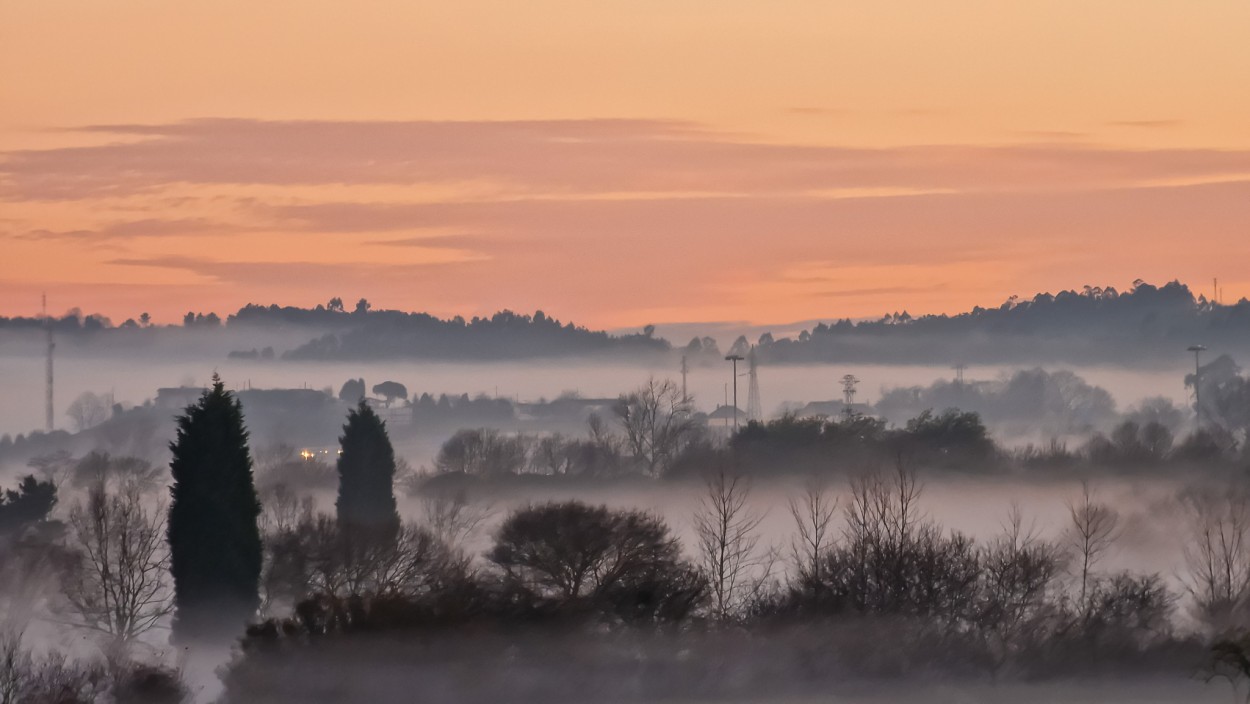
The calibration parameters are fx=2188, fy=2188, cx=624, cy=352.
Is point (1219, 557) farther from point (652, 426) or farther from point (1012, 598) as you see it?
point (652, 426)

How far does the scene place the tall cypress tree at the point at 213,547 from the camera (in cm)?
5319

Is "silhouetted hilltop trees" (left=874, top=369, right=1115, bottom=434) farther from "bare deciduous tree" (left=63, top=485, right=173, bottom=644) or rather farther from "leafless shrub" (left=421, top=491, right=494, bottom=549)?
"bare deciduous tree" (left=63, top=485, right=173, bottom=644)

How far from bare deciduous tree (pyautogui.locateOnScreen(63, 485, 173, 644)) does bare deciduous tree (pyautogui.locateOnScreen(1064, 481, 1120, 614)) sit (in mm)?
26493

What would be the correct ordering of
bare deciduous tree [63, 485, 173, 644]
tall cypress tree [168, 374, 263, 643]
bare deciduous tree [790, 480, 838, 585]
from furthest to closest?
1. bare deciduous tree [63, 485, 173, 644]
2. bare deciduous tree [790, 480, 838, 585]
3. tall cypress tree [168, 374, 263, 643]

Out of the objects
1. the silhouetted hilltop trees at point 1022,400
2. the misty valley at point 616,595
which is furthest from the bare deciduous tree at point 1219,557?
the silhouetted hilltop trees at point 1022,400

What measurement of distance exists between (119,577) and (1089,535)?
2997cm

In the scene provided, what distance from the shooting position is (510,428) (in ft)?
597

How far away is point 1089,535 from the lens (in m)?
Answer: 69.1

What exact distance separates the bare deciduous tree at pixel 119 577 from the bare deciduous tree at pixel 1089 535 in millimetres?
26493

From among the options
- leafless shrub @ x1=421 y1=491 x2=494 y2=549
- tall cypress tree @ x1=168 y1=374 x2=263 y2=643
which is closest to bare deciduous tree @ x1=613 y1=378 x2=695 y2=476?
leafless shrub @ x1=421 y1=491 x2=494 y2=549

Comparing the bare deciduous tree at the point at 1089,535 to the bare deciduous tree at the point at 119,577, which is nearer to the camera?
the bare deciduous tree at the point at 119,577

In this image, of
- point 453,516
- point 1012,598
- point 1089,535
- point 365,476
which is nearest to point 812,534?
point 1089,535

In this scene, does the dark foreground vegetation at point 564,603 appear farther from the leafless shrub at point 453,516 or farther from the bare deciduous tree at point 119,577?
the leafless shrub at point 453,516

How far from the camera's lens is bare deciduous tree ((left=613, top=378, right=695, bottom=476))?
12256 cm
